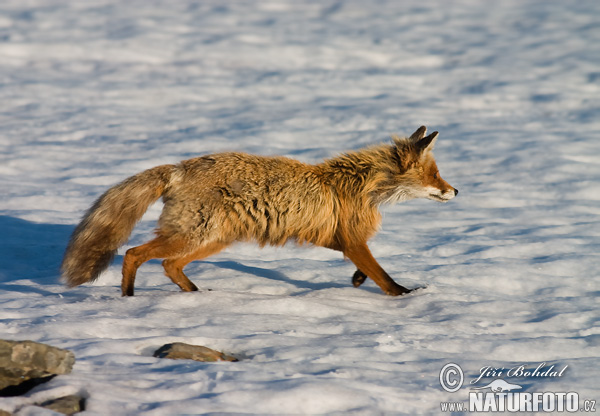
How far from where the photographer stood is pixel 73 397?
370cm

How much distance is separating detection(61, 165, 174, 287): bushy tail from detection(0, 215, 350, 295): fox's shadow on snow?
19.8 inches

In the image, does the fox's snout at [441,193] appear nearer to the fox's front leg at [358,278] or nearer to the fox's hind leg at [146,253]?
the fox's front leg at [358,278]

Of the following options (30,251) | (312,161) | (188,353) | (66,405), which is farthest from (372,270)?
(312,161)

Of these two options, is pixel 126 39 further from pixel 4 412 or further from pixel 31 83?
pixel 4 412

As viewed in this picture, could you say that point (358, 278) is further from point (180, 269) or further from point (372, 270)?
point (180, 269)

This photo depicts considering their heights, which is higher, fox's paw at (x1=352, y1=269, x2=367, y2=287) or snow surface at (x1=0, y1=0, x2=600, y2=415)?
snow surface at (x1=0, y1=0, x2=600, y2=415)

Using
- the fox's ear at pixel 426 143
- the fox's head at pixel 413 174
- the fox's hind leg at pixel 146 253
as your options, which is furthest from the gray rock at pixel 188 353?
the fox's ear at pixel 426 143

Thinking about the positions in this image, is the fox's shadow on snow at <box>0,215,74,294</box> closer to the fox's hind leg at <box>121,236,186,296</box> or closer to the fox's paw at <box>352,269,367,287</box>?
the fox's hind leg at <box>121,236,186,296</box>

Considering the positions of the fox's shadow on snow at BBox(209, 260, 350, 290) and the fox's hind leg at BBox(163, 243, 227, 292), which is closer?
the fox's hind leg at BBox(163, 243, 227, 292)

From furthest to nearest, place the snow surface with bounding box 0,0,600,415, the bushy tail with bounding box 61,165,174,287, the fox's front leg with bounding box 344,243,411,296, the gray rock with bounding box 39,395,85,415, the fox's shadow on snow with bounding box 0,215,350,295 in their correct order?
1. the fox's shadow on snow with bounding box 0,215,350,295
2. the fox's front leg with bounding box 344,243,411,296
3. the bushy tail with bounding box 61,165,174,287
4. the snow surface with bounding box 0,0,600,415
5. the gray rock with bounding box 39,395,85,415

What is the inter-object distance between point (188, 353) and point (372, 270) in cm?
224

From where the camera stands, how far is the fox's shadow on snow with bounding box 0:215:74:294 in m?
6.20

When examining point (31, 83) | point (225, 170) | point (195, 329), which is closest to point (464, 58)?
point (31, 83)

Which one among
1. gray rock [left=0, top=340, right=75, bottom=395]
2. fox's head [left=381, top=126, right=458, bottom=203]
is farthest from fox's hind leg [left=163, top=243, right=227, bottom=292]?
gray rock [left=0, top=340, right=75, bottom=395]
